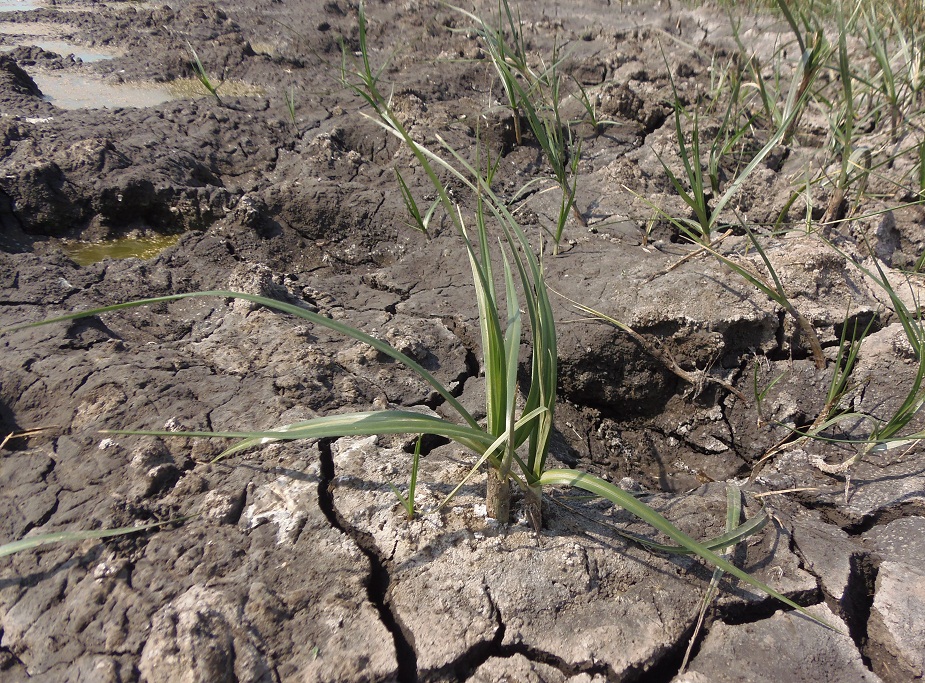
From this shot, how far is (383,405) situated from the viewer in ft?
5.09

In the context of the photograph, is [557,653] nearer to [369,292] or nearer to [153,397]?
[153,397]

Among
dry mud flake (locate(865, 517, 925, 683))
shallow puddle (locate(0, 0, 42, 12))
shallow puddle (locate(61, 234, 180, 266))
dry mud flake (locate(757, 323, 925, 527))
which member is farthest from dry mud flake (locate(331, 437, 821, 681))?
shallow puddle (locate(0, 0, 42, 12))

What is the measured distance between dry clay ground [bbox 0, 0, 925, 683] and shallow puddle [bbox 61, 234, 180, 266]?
2.5 inches

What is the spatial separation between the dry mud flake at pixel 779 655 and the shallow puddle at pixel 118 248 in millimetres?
2245

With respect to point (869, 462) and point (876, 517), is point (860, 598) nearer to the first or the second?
point (876, 517)

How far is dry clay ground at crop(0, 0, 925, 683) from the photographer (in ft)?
3.37

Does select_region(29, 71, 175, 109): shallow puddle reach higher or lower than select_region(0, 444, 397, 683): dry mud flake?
higher

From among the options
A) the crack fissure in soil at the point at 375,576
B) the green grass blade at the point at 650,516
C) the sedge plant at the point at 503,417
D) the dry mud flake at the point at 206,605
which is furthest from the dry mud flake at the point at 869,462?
the dry mud flake at the point at 206,605

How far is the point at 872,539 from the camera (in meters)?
1.26

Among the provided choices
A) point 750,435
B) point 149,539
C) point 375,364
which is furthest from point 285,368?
point 750,435

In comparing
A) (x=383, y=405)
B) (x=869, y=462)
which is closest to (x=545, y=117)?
(x=383, y=405)

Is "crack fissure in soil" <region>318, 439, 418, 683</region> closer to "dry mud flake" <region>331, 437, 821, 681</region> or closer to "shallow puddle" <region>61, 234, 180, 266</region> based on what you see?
"dry mud flake" <region>331, 437, 821, 681</region>

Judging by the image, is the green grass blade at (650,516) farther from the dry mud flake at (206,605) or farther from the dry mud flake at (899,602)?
the dry mud flake at (206,605)

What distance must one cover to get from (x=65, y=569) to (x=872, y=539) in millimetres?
1660
